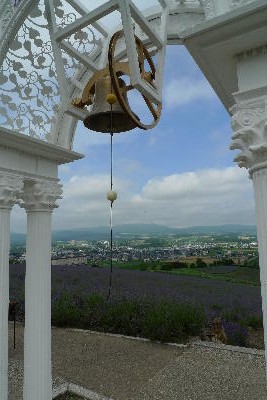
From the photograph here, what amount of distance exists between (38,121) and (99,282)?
40.6 ft

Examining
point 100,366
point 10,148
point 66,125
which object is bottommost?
point 100,366

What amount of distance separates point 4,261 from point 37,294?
0.76 metres

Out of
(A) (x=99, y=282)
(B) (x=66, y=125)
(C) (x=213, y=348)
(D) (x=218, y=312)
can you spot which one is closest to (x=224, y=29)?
(B) (x=66, y=125)

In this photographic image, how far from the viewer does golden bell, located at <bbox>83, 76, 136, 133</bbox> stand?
3031mm

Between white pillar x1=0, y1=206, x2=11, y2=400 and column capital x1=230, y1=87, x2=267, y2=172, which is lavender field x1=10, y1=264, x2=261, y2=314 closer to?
white pillar x1=0, y1=206, x2=11, y2=400

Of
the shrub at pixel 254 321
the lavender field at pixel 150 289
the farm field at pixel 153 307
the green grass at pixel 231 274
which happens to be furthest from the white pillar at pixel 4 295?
the green grass at pixel 231 274

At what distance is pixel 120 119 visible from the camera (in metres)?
3.43

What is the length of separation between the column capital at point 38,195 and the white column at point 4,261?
0.43 m

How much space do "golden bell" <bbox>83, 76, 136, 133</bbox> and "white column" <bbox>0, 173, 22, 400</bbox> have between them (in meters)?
1.30

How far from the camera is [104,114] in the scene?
322cm

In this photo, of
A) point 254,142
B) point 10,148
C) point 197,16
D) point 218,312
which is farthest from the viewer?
point 218,312

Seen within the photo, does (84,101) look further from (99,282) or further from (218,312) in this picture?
(99,282)

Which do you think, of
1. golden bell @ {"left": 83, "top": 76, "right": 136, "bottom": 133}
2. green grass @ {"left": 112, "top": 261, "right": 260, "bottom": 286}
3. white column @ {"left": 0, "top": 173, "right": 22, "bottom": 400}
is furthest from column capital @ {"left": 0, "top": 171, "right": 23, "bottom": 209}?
green grass @ {"left": 112, "top": 261, "right": 260, "bottom": 286}

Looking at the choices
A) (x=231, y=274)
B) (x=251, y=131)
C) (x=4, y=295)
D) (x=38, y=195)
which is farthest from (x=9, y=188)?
(x=231, y=274)
